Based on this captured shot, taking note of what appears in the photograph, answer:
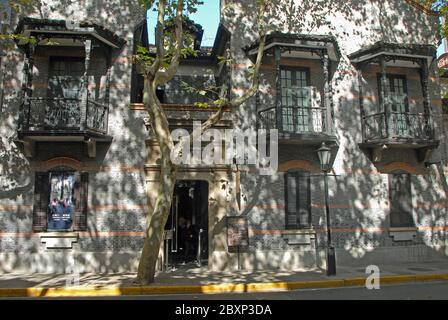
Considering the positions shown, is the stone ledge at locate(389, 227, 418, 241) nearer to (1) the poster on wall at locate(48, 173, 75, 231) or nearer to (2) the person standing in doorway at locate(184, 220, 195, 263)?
(2) the person standing in doorway at locate(184, 220, 195, 263)

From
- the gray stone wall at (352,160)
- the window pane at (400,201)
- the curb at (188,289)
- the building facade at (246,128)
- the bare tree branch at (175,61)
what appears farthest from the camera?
the window pane at (400,201)

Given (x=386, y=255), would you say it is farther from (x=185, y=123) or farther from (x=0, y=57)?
(x=0, y=57)

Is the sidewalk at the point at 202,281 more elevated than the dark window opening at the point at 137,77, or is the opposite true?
the dark window opening at the point at 137,77

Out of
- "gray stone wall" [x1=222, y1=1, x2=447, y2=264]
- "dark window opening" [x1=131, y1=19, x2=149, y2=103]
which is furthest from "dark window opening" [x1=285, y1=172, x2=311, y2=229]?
"dark window opening" [x1=131, y1=19, x2=149, y2=103]

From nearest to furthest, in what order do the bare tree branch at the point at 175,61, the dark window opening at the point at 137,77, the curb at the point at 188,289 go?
the curb at the point at 188,289 < the bare tree branch at the point at 175,61 < the dark window opening at the point at 137,77

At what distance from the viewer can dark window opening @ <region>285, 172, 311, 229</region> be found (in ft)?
45.4

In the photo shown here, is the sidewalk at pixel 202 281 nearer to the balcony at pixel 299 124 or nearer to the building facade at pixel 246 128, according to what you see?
the building facade at pixel 246 128

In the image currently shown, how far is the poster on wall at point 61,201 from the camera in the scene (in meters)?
12.8

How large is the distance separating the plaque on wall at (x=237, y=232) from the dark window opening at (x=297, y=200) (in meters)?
1.76

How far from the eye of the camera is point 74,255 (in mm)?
12531

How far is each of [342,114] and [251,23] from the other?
15.9 ft

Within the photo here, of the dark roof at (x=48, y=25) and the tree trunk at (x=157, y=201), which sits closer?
the tree trunk at (x=157, y=201)

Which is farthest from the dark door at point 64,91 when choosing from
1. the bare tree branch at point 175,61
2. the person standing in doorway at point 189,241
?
the person standing in doorway at point 189,241

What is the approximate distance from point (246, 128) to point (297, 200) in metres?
3.14
